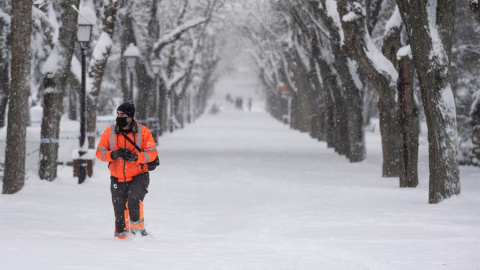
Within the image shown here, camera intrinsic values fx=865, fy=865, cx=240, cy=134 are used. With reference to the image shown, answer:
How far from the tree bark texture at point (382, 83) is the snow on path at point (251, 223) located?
0.63 m

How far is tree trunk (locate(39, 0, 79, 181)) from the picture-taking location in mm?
17312

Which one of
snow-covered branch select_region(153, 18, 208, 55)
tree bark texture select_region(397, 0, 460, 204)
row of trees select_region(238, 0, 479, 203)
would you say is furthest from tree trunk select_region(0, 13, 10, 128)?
tree bark texture select_region(397, 0, 460, 204)

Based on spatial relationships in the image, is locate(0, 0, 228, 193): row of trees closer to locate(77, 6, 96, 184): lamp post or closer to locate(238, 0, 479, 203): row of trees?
locate(77, 6, 96, 184): lamp post

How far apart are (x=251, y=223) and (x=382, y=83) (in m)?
7.27

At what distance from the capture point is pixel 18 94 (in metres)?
14.7

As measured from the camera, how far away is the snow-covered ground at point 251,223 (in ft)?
27.0

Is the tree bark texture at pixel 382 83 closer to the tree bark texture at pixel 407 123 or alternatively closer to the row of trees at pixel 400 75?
the row of trees at pixel 400 75

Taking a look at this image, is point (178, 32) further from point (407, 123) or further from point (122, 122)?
point (122, 122)

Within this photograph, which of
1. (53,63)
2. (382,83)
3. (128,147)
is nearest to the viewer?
(128,147)

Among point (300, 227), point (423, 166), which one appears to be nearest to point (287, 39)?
point (423, 166)

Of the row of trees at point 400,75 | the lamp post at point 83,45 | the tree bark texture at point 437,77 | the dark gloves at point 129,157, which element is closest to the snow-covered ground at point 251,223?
the lamp post at point 83,45

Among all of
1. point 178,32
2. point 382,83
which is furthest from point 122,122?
point 178,32

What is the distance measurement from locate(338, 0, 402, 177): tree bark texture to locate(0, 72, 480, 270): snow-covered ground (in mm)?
578

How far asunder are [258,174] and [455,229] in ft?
34.0
